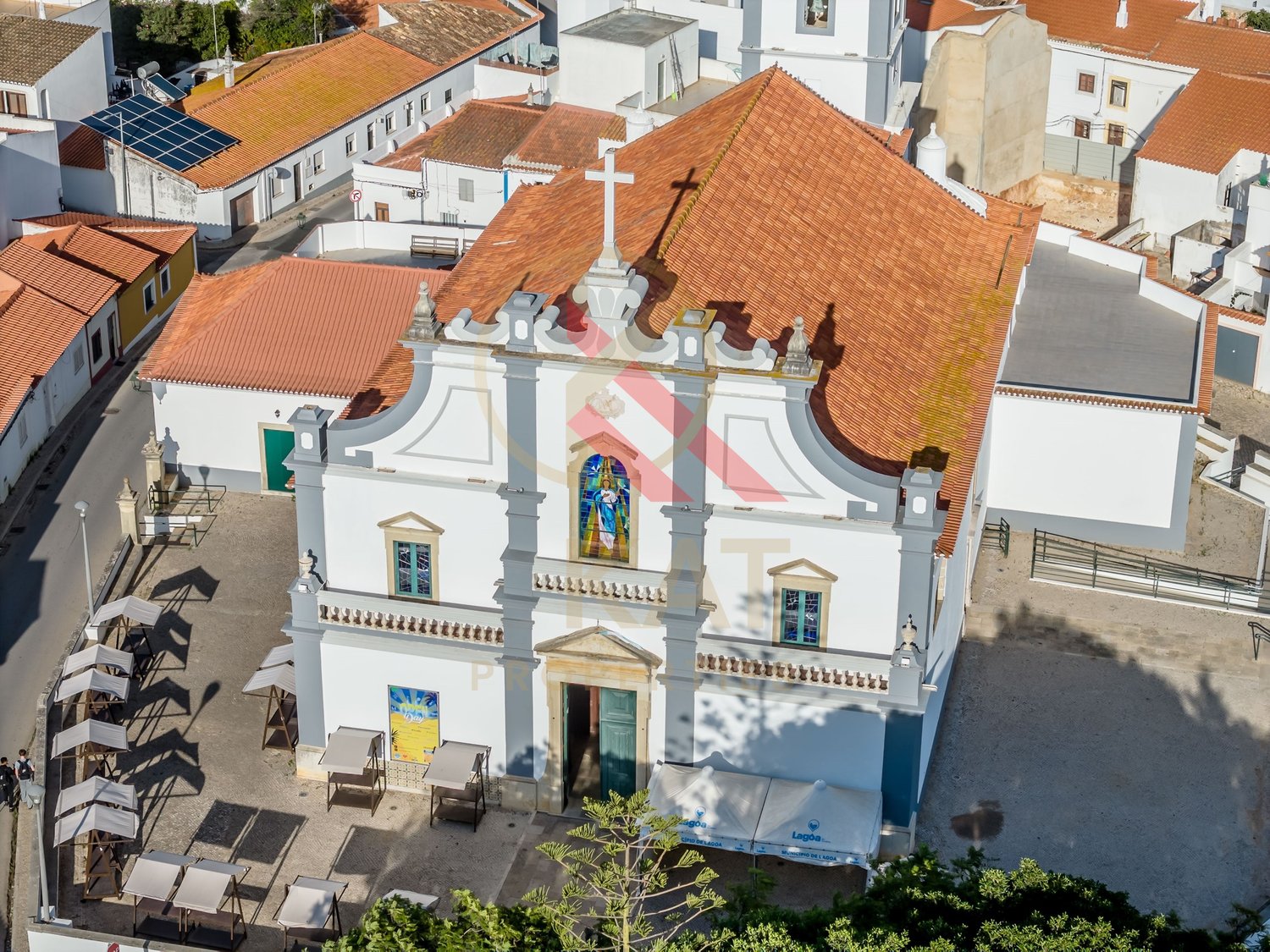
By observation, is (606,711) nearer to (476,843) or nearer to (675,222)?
(476,843)

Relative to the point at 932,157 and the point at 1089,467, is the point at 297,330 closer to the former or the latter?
the point at 932,157

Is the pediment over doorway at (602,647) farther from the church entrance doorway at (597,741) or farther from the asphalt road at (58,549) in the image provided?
the asphalt road at (58,549)

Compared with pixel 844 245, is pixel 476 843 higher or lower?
lower

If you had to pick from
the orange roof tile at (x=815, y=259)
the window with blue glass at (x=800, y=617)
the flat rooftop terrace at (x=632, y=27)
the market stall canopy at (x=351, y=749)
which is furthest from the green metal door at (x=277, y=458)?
the flat rooftop terrace at (x=632, y=27)

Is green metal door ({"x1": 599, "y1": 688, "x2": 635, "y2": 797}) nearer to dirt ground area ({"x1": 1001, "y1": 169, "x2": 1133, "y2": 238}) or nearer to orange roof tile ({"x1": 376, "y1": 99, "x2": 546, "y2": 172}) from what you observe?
orange roof tile ({"x1": 376, "y1": 99, "x2": 546, "y2": 172})

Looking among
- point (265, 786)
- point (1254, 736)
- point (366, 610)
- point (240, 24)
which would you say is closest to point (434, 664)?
point (366, 610)

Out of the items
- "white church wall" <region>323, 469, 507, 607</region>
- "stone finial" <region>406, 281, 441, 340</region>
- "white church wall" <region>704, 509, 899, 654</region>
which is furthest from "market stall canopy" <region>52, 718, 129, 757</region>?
"white church wall" <region>704, 509, 899, 654</region>

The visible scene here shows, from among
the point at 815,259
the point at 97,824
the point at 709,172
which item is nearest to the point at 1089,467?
the point at 815,259
